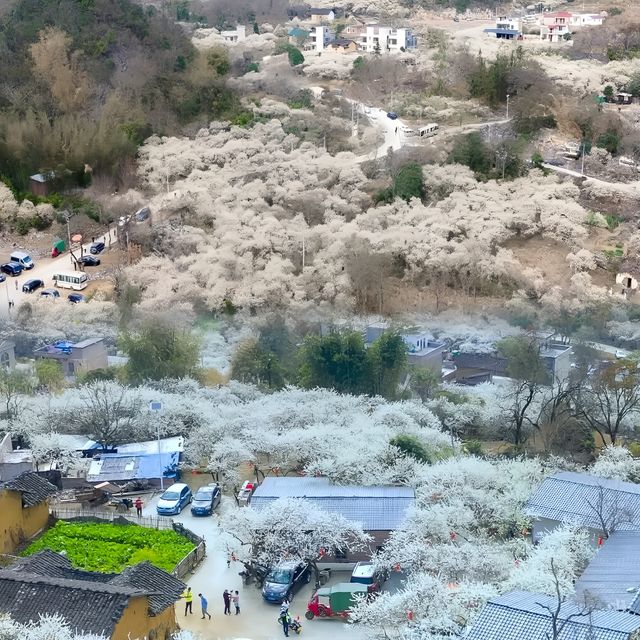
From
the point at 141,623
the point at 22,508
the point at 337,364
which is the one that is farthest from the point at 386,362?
the point at 141,623

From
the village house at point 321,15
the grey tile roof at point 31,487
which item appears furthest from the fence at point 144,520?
the village house at point 321,15

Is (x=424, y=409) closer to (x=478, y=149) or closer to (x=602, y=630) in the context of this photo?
(x=602, y=630)

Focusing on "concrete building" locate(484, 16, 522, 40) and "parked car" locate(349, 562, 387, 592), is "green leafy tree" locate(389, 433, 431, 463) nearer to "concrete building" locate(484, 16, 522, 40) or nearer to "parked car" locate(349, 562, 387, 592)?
"parked car" locate(349, 562, 387, 592)

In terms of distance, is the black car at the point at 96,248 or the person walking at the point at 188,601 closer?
the person walking at the point at 188,601

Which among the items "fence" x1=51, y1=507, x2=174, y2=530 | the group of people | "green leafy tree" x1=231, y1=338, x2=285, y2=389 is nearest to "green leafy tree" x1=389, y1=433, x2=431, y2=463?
"fence" x1=51, y1=507, x2=174, y2=530

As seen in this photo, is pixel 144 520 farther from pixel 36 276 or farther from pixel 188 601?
pixel 36 276

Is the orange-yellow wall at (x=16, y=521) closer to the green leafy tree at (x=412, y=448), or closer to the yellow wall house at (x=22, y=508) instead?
the yellow wall house at (x=22, y=508)

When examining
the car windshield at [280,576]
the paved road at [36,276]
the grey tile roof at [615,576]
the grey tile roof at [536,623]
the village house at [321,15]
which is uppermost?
the grey tile roof at [536,623]
